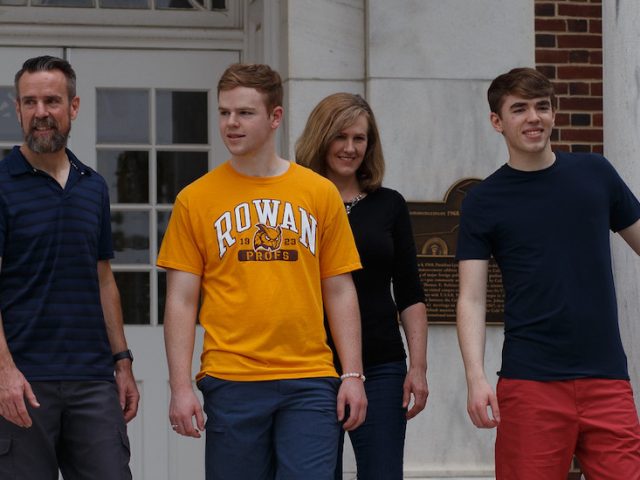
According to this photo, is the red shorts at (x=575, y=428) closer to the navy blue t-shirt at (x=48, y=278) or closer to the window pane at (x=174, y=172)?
the navy blue t-shirt at (x=48, y=278)

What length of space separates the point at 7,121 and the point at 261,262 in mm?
3494

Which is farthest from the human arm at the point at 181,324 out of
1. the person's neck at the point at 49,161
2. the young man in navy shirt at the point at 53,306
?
the person's neck at the point at 49,161

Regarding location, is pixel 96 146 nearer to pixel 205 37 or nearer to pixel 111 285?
pixel 205 37

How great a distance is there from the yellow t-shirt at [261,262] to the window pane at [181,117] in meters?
3.02

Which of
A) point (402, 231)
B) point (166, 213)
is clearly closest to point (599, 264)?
point (402, 231)

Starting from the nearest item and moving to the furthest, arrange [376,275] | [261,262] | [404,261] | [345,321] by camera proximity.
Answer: [261,262], [345,321], [376,275], [404,261]

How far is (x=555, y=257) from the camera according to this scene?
186 inches

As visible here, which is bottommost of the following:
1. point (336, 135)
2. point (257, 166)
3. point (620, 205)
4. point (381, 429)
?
point (381, 429)

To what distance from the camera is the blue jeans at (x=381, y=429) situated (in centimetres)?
507

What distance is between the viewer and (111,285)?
4.98 metres

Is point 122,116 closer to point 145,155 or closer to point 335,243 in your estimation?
point 145,155

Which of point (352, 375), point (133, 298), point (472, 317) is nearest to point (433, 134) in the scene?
point (133, 298)

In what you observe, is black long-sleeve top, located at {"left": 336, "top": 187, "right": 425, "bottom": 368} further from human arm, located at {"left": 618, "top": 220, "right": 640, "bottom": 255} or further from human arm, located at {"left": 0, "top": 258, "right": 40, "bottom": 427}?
human arm, located at {"left": 0, "top": 258, "right": 40, "bottom": 427}

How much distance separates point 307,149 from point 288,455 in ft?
4.01
